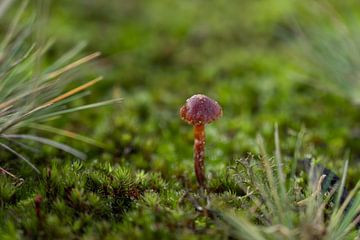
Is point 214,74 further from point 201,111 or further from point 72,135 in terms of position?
point 201,111

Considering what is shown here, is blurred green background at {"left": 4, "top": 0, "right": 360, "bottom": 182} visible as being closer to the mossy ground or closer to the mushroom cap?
the mossy ground

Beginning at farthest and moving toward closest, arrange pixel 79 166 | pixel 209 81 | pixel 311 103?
pixel 209 81, pixel 311 103, pixel 79 166

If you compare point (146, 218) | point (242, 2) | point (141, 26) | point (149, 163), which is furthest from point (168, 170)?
point (242, 2)

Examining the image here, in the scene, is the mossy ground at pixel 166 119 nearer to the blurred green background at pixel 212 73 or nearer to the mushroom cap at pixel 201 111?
the blurred green background at pixel 212 73

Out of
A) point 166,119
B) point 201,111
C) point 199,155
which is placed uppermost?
point 201,111

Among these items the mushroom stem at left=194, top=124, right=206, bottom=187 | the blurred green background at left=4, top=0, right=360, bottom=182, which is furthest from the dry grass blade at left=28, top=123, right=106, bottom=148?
the mushroom stem at left=194, top=124, right=206, bottom=187

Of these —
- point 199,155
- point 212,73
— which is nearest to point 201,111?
point 199,155

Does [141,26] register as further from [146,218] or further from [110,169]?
[146,218]
